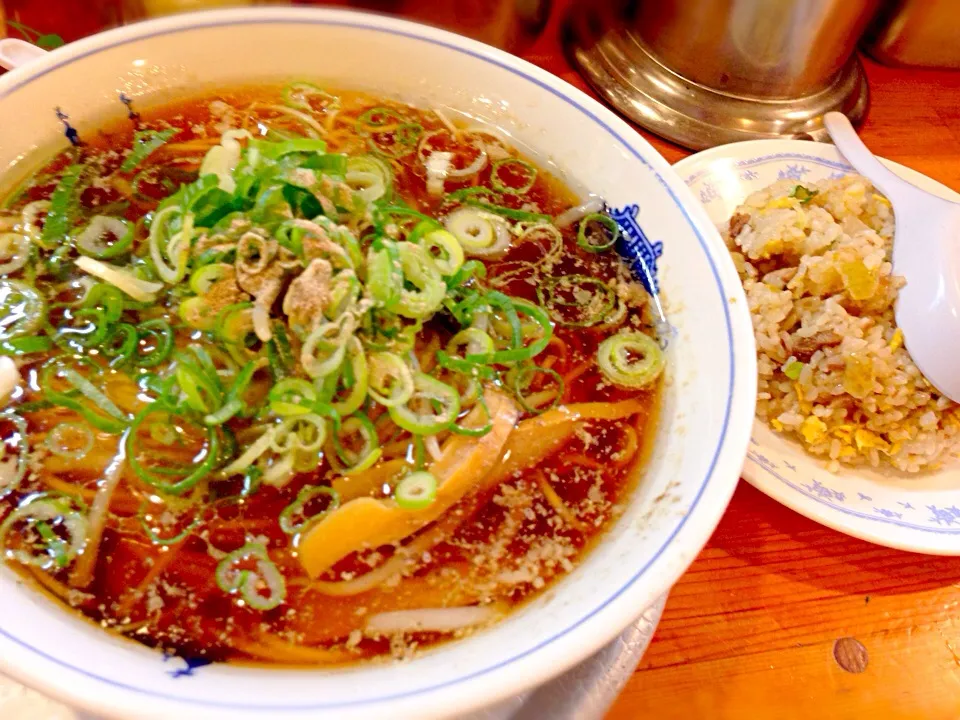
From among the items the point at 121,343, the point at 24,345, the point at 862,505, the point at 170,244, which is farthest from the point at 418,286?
the point at 862,505

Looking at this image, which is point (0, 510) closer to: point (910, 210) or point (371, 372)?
point (371, 372)

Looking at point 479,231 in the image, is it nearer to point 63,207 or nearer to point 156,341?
point 156,341

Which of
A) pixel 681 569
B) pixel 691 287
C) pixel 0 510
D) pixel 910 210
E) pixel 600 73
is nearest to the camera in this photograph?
pixel 681 569

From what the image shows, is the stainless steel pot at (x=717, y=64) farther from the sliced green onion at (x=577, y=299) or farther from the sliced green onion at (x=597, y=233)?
the sliced green onion at (x=577, y=299)

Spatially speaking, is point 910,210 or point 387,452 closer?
point 387,452

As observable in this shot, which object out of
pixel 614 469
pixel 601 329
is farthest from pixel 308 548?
pixel 601 329

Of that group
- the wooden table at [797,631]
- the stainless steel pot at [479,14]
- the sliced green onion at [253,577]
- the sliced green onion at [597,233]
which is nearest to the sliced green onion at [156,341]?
the sliced green onion at [253,577]
